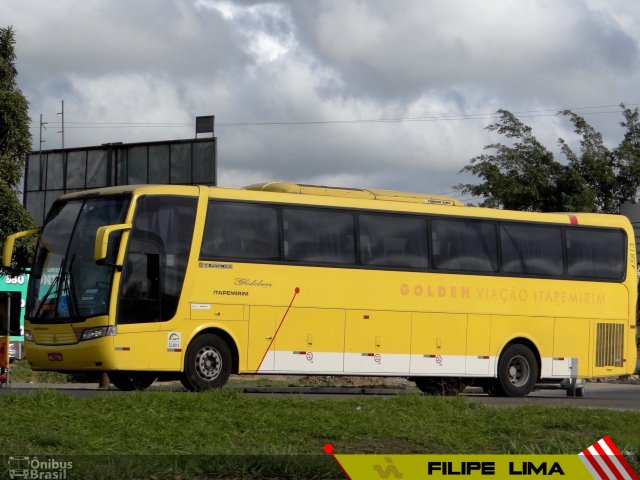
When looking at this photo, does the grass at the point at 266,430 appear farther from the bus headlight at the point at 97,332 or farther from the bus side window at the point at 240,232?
the bus side window at the point at 240,232

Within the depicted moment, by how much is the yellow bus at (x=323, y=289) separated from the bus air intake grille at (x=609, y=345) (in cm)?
3

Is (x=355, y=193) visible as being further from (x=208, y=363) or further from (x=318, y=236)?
(x=208, y=363)

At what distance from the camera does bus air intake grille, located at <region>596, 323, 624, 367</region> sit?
75.9 ft

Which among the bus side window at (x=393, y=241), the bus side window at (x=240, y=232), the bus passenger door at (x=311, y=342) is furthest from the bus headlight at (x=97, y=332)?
the bus side window at (x=393, y=241)

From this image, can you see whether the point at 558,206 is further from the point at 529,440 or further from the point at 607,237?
the point at 529,440

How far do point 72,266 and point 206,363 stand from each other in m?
2.55

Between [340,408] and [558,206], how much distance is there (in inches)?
1349

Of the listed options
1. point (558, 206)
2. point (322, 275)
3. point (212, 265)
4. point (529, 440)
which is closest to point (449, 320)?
point (322, 275)

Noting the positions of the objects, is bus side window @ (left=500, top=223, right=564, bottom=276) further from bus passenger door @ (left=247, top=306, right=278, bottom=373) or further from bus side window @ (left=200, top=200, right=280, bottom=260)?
bus passenger door @ (left=247, top=306, right=278, bottom=373)

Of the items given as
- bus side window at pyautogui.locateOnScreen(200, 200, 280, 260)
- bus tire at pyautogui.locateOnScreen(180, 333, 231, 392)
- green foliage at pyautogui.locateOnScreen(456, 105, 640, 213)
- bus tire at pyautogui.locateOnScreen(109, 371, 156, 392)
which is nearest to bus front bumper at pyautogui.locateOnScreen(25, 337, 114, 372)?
bus tire at pyautogui.locateOnScreen(109, 371, 156, 392)

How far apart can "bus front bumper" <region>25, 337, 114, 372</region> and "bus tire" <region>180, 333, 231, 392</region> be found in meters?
1.27

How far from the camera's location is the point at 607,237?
→ 922 inches

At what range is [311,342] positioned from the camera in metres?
20.0

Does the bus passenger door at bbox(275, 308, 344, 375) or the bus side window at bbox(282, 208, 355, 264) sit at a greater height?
the bus side window at bbox(282, 208, 355, 264)
